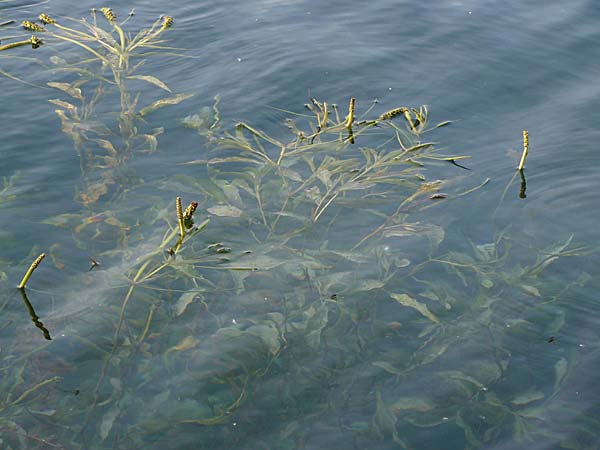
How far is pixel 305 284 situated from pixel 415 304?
48 cm

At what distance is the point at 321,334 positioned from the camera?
2.97 m

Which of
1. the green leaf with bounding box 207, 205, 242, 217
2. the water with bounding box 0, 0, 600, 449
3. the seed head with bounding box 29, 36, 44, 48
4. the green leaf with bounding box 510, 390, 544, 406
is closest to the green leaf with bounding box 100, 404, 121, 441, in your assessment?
the water with bounding box 0, 0, 600, 449

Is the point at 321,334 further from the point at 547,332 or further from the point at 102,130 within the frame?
the point at 102,130

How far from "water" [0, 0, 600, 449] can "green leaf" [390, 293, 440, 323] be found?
0.10 ft

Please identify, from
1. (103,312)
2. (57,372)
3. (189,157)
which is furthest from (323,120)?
(57,372)

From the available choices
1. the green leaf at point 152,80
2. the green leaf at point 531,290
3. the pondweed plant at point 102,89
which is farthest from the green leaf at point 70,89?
the green leaf at point 531,290

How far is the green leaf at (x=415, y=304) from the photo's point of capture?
9.88ft

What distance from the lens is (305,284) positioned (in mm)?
3172

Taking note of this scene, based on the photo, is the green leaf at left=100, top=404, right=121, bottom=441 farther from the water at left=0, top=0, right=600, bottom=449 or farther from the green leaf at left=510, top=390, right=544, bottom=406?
the green leaf at left=510, top=390, right=544, bottom=406

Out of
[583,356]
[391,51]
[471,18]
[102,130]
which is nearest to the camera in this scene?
[583,356]

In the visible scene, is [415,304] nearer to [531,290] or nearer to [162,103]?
[531,290]

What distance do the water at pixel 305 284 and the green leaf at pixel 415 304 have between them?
0.10 feet

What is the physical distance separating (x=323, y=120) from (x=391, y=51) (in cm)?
123

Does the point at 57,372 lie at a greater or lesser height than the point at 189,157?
lesser
